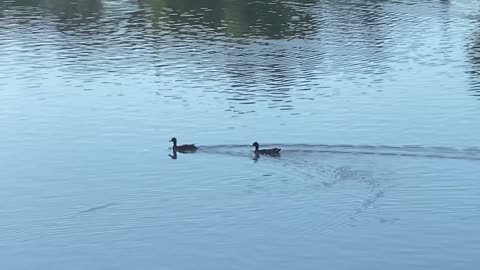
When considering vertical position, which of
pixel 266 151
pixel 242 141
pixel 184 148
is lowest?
pixel 242 141

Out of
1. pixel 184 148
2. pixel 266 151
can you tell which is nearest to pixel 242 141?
pixel 184 148

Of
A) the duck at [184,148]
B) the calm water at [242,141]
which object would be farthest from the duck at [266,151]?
the duck at [184,148]

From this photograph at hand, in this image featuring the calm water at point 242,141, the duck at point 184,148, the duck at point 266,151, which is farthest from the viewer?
the duck at point 184,148

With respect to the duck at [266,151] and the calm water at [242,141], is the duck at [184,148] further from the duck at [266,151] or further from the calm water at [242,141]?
the duck at [266,151]

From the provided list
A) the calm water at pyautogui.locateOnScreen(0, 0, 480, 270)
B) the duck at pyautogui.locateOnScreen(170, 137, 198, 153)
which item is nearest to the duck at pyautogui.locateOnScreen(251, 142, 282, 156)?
the calm water at pyautogui.locateOnScreen(0, 0, 480, 270)

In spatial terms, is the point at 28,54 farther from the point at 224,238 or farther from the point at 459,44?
the point at 224,238

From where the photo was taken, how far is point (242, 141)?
155 ft

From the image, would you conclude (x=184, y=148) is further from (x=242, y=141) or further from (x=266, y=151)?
(x=266, y=151)

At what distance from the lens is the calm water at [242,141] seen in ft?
117

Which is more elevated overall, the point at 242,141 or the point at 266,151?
the point at 266,151

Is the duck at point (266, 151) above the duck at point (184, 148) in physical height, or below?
above

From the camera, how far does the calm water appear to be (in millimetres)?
35656

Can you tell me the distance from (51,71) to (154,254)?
2906 cm

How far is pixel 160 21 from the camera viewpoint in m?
78.1
